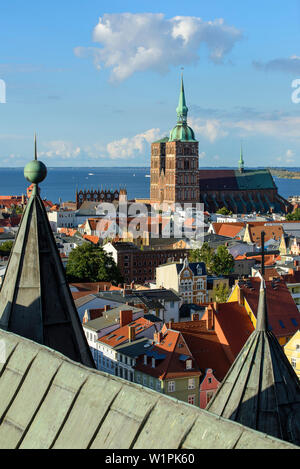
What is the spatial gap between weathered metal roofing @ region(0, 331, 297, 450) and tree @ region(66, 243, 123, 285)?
2376 inches

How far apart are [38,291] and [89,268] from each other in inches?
2313

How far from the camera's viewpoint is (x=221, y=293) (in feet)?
192

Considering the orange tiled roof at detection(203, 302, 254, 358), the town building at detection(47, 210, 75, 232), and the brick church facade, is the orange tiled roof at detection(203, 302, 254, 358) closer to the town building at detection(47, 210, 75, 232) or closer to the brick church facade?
the town building at detection(47, 210, 75, 232)

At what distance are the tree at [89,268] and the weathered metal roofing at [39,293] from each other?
57864 millimetres

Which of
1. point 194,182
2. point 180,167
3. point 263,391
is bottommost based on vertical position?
point 263,391

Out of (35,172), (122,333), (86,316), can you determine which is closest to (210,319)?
(122,333)

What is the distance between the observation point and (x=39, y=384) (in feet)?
21.9

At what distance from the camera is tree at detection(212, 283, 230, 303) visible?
57.5m

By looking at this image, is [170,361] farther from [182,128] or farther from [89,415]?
[182,128]

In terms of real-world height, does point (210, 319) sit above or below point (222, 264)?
below

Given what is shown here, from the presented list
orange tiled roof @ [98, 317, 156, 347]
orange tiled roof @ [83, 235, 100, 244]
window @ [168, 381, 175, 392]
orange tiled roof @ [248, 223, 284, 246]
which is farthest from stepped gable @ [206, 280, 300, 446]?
orange tiled roof @ [248, 223, 284, 246]

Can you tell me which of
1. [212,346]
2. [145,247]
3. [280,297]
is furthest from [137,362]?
[145,247]

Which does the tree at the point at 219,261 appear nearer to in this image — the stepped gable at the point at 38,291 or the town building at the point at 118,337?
the town building at the point at 118,337
